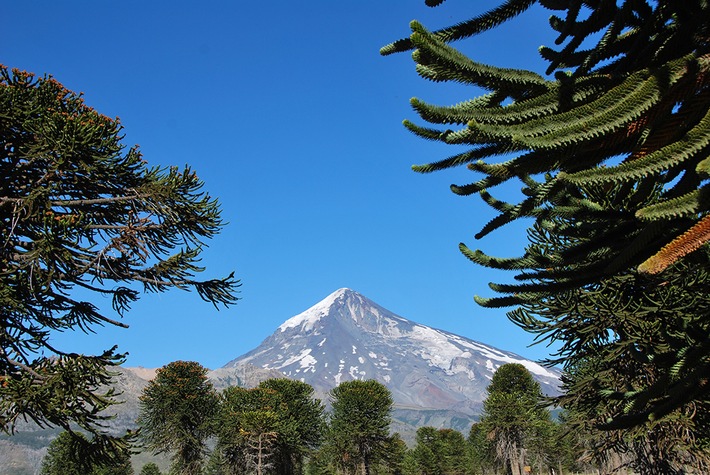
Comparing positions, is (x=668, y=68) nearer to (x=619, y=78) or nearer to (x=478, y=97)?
(x=619, y=78)

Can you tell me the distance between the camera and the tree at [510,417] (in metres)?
32.7

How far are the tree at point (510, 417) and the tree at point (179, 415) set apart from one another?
59.6ft

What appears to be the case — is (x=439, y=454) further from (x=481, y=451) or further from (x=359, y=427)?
(x=359, y=427)

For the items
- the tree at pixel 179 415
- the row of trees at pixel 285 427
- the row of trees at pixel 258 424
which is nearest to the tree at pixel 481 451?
the row of trees at pixel 285 427

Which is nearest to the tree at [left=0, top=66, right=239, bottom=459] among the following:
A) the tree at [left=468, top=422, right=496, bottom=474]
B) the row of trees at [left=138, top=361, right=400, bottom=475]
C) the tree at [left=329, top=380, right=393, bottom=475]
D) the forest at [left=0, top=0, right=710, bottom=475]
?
the forest at [left=0, top=0, right=710, bottom=475]

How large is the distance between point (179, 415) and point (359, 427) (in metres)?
12.4

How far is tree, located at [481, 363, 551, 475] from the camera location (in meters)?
32.7

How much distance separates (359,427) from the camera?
3481 cm

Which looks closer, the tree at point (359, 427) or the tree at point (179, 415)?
the tree at point (179, 415)

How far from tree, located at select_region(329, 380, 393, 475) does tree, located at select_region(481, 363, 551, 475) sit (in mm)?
7250

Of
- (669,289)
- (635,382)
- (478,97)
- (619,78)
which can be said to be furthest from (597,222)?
(635,382)

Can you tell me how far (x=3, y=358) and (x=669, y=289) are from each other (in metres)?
12.4

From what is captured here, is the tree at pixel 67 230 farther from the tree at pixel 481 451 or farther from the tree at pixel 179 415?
the tree at pixel 481 451

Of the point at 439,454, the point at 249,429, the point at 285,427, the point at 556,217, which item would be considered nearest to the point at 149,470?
the point at 285,427
